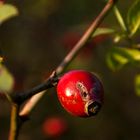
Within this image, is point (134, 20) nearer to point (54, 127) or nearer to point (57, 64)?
point (54, 127)

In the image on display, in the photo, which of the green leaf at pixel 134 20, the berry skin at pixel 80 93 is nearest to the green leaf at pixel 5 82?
the berry skin at pixel 80 93

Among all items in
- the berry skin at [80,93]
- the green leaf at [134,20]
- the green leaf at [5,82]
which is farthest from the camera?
the green leaf at [134,20]

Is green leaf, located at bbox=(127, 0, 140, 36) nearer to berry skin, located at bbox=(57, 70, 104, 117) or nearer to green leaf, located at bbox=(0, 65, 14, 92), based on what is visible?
berry skin, located at bbox=(57, 70, 104, 117)

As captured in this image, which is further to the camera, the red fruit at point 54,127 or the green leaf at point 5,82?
the red fruit at point 54,127

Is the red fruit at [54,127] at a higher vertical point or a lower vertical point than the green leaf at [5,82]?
lower

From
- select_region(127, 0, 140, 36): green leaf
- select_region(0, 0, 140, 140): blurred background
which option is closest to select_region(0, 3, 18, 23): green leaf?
select_region(127, 0, 140, 36): green leaf

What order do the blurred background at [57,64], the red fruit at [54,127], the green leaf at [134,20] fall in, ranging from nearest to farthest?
the green leaf at [134,20], the red fruit at [54,127], the blurred background at [57,64]

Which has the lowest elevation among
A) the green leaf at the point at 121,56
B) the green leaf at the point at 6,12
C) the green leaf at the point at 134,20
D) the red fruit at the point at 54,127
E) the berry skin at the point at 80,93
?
the red fruit at the point at 54,127

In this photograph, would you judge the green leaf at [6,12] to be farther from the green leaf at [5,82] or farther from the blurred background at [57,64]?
the blurred background at [57,64]
